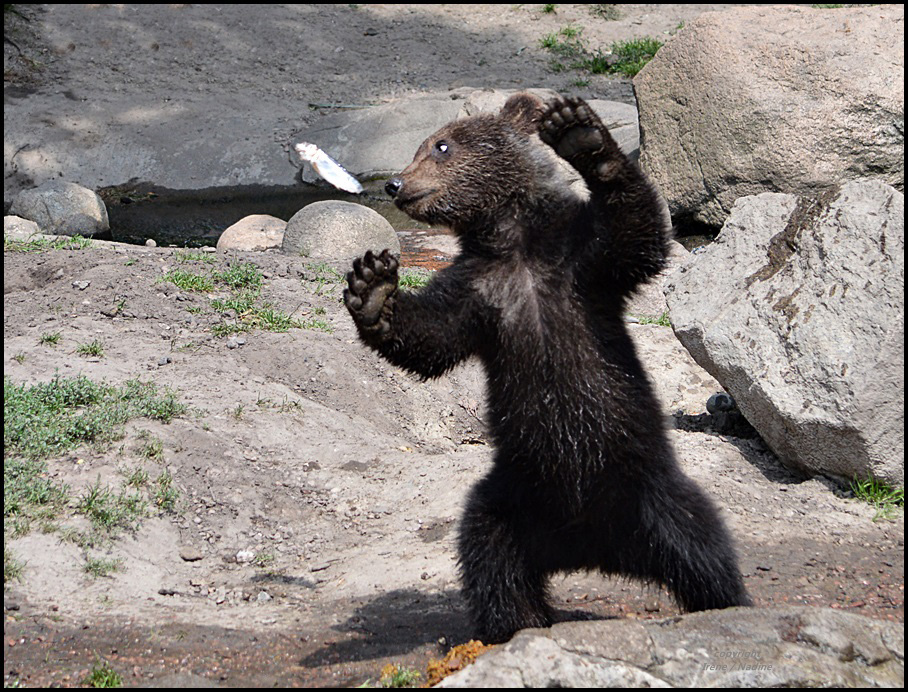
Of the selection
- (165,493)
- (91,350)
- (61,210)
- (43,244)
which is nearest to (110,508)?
(165,493)

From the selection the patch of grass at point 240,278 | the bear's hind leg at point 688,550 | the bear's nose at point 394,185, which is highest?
the bear's nose at point 394,185

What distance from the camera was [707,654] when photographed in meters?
3.17

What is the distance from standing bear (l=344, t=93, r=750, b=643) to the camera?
389cm

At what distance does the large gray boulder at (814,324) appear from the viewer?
17.7 feet

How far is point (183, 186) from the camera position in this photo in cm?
1424

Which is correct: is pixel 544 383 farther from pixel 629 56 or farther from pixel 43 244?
pixel 629 56

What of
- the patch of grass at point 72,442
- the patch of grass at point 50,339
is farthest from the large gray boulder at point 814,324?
the patch of grass at point 50,339

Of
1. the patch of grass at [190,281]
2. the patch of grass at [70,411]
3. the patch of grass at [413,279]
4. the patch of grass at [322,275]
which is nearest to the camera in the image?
the patch of grass at [70,411]

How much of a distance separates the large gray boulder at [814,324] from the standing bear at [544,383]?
5.99ft

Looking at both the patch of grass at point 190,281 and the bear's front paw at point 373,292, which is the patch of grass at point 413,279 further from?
the bear's front paw at point 373,292

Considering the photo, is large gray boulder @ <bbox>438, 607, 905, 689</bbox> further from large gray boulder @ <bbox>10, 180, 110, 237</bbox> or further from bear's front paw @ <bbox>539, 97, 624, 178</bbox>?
large gray boulder @ <bbox>10, 180, 110, 237</bbox>

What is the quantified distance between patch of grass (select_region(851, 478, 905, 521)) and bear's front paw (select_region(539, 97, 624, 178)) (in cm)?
294

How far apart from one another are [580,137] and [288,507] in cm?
298

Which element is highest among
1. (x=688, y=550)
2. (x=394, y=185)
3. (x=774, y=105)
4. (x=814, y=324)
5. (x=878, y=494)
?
(x=394, y=185)
